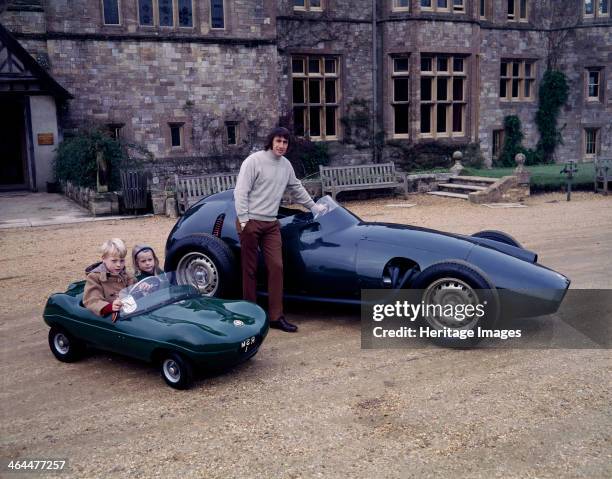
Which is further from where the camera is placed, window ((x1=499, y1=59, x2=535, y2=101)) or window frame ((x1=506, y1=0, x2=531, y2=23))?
window ((x1=499, y1=59, x2=535, y2=101))

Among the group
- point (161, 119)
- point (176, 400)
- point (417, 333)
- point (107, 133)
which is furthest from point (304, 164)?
point (176, 400)

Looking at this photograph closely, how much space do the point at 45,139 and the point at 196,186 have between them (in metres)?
5.58

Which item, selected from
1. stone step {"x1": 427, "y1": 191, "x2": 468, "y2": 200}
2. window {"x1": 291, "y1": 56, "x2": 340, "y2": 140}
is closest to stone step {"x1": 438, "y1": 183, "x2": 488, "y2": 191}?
stone step {"x1": 427, "y1": 191, "x2": 468, "y2": 200}

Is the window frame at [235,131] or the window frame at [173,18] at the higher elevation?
the window frame at [173,18]

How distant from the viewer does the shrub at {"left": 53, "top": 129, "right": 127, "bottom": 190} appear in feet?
51.6

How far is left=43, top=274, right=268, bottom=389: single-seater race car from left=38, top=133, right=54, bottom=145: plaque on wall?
13.6 metres

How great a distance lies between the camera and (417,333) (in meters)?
6.26

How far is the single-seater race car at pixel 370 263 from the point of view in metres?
5.74

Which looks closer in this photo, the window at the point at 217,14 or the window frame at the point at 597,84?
the window at the point at 217,14

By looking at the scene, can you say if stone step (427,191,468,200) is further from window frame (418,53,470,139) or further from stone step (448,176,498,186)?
window frame (418,53,470,139)

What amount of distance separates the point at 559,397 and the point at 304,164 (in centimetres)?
1676

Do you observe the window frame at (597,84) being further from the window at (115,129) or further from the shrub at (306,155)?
the window at (115,129)

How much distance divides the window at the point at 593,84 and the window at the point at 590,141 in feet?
4.08

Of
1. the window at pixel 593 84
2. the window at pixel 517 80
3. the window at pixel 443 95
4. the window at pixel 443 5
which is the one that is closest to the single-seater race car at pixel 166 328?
the window at pixel 443 95
